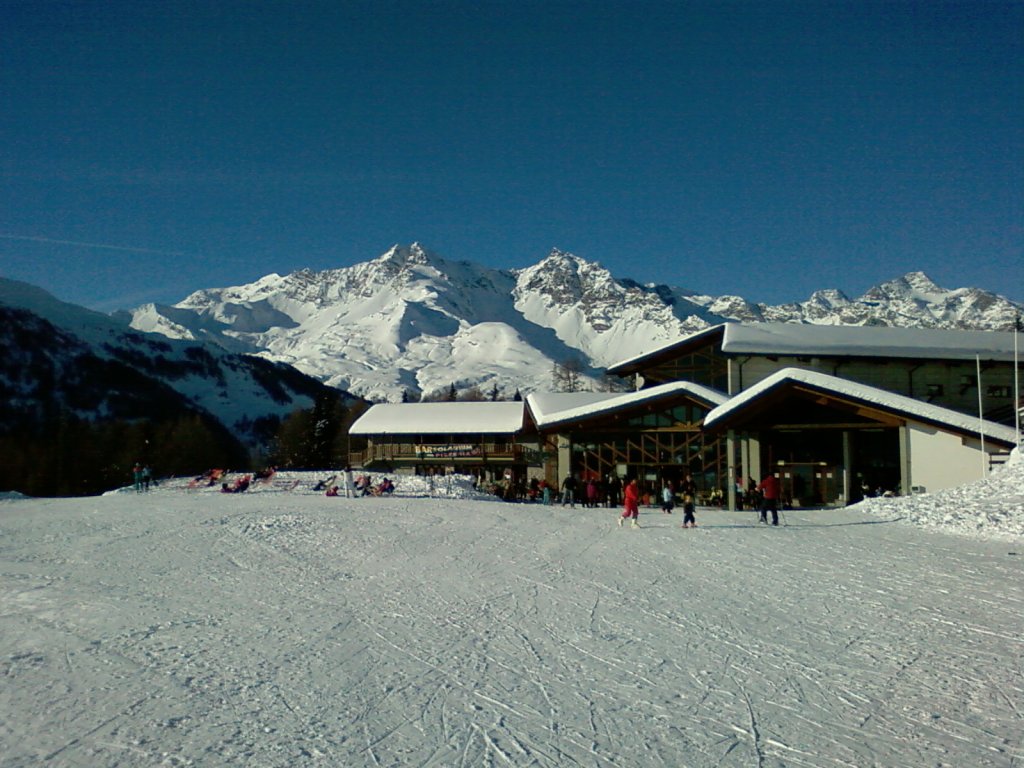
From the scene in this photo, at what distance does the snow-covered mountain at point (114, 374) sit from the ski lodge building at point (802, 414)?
88.9m

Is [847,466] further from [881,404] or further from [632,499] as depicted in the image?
[632,499]

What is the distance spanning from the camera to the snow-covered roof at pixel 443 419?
44312 millimetres

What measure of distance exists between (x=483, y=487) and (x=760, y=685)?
1020 inches

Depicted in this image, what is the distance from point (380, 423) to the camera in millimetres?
46656

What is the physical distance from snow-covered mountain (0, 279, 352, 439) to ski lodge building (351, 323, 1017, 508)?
8894 cm

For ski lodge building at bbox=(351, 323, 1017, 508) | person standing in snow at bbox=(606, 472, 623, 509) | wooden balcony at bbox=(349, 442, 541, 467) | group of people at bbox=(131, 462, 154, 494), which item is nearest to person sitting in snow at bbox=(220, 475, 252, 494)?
group of people at bbox=(131, 462, 154, 494)

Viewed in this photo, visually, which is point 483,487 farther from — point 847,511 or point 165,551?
point 165,551

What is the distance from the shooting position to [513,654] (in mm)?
7371

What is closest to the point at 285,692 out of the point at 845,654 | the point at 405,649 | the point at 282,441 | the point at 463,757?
the point at 405,649

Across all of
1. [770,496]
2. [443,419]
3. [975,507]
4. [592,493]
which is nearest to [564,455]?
[592,493]

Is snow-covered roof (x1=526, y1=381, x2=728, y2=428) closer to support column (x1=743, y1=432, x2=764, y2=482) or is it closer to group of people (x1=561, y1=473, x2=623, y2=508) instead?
support column (x1=743, y1=432, x2=764, y2=482)

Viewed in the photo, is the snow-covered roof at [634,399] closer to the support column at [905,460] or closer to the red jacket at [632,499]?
the support column at [905,460]

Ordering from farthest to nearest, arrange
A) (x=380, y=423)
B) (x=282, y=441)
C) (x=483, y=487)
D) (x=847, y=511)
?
(x=282, y=441) < (x=380, y=423) < (x=483, y=487) < (x=847, y=511)

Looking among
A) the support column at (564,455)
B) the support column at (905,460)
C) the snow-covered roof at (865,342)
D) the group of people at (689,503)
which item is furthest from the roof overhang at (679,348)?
the group of people at (689,503)
